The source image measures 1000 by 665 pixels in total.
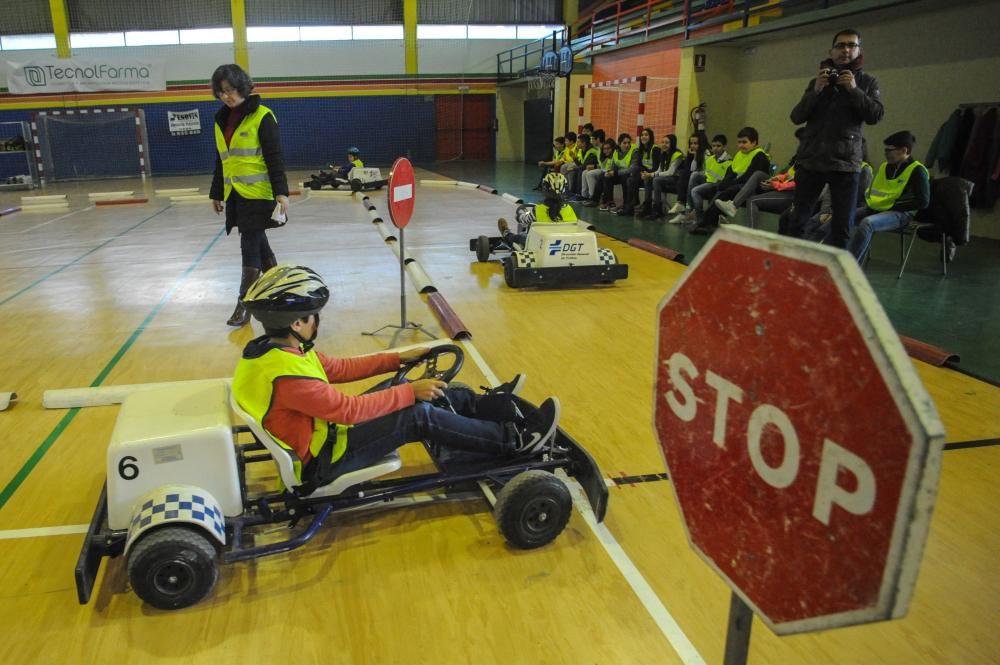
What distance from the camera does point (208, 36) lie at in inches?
855

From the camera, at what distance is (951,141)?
27.6 ft

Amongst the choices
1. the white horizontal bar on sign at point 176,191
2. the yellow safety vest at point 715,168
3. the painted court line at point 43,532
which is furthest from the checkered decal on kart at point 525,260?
the white horizontal bar on sign at point 176,191

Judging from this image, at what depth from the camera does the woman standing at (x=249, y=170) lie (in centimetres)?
478

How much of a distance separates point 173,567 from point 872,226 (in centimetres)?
634

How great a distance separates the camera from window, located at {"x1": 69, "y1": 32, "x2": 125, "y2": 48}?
21234mm

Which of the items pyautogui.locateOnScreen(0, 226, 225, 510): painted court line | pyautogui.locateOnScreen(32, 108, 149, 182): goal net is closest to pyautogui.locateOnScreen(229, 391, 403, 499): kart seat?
pyautogui.locateOnScreen(0, 226, 225, 510): painted court line

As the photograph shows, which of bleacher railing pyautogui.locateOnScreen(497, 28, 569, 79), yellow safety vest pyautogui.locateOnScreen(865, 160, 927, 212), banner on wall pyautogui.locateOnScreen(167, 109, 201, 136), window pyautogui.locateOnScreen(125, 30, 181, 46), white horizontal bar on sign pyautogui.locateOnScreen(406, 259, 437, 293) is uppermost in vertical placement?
window pyautogui.locateOnScreen(125, 30, 181, 46)

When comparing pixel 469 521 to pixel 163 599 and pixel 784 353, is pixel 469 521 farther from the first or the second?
pixel 784 353

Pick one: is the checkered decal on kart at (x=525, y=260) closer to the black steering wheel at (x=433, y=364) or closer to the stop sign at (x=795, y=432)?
the black steering wheel at (x=433, y=364)

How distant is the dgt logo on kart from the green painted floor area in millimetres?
1055

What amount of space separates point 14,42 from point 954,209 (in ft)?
81.0

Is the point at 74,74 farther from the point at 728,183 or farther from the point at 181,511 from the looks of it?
the point at 181,511

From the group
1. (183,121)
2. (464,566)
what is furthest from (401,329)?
(183,121)

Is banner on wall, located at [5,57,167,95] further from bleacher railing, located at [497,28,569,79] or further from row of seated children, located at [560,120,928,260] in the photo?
row of seated children, located at [560,120,928,260]
